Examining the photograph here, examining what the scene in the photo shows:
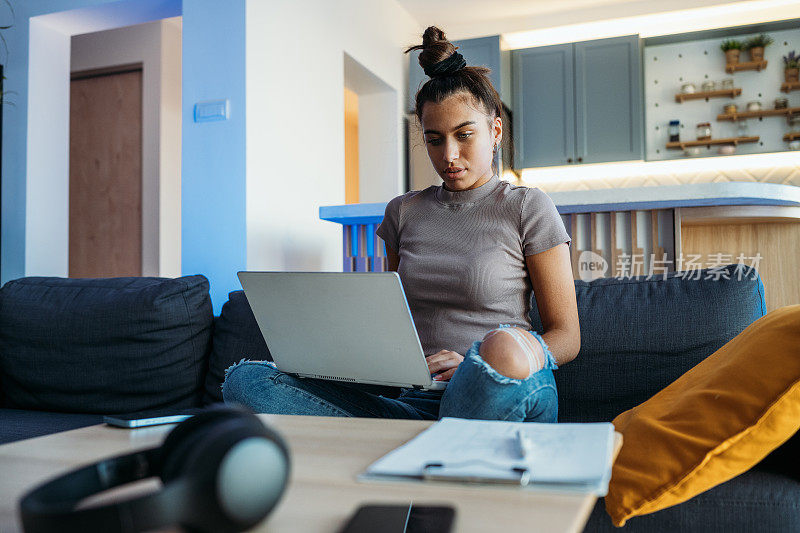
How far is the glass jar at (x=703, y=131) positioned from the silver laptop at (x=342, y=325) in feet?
14.9

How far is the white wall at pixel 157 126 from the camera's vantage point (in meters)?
4.58

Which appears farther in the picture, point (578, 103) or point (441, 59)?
point (578, 103)

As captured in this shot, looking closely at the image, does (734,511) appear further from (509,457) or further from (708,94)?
(708,94)

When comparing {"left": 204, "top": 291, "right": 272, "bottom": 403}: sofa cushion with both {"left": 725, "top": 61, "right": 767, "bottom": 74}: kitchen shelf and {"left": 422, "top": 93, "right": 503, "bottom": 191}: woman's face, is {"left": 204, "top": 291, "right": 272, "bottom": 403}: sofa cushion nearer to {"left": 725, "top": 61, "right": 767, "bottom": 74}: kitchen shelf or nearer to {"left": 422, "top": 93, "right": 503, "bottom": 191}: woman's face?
{"left": 422, "top": 93, "right": 503, "bottom": 191}: woman's face

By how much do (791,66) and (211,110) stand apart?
154 inches

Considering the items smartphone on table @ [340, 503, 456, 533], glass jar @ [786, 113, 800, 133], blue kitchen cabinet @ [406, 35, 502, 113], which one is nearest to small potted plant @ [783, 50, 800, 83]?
glass jar @ [786, 113, 800, 133]

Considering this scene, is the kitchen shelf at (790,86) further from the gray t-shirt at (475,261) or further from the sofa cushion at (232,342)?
the sofa cushion at (232,342)

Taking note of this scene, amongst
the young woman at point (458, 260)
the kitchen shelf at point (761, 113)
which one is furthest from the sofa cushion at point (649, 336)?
the kitchen shelf at point (761, 113)

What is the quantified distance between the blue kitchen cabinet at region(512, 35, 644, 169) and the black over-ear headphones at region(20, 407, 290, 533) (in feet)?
15.9

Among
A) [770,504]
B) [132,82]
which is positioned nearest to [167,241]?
[132,82]

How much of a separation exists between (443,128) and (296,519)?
42.8 inches

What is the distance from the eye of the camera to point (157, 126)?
4586 millimetres

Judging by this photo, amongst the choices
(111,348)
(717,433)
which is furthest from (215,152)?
(717,433)

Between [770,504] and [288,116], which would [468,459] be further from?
[288,116]
